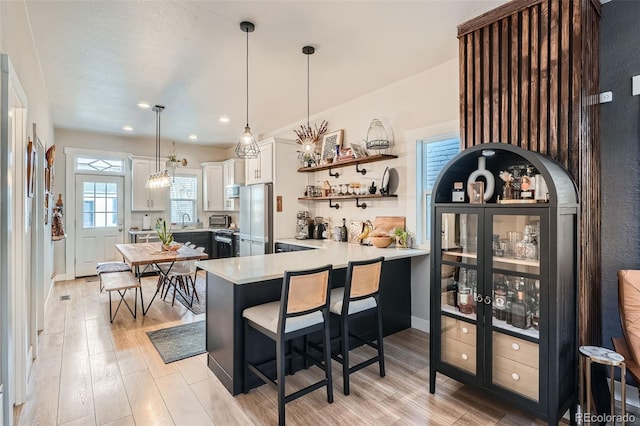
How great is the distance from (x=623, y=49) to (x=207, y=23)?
3089mm

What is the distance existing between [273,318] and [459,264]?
1368mm

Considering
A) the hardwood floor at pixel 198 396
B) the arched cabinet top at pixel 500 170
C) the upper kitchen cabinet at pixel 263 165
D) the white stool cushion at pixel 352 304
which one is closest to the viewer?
the arched cabinet top at pixel 500 170

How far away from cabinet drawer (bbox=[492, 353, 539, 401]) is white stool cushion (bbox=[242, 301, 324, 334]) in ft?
3.92

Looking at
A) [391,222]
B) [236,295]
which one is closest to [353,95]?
[391,222]

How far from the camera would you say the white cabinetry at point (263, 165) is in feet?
16.8

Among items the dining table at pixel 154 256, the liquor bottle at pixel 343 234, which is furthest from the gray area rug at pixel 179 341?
the liquor bottle at pixel 343 234

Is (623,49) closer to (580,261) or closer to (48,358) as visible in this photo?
(580,261)

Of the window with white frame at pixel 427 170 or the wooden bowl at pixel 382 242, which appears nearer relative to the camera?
the window with white frame at pixel 427 170

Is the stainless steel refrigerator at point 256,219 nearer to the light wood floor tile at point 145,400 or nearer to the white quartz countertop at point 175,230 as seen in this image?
the white quartz countertop at point 175,230

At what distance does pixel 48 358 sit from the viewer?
2986 millimetres

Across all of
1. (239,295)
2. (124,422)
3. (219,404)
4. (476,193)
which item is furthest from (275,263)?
(476,193)

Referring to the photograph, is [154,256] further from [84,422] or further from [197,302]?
[84,422]

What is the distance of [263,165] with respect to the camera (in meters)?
5.32

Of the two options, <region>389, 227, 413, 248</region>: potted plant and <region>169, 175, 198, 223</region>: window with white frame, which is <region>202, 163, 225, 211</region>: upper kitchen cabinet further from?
<region>389, 227, 413, 248</region>: potted plant
